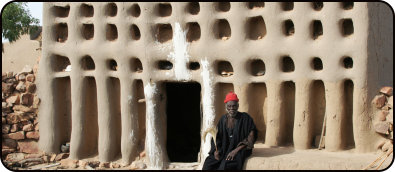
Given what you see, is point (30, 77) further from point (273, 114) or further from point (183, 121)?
point (273, 114)

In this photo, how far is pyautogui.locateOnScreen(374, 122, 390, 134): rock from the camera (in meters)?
6.40

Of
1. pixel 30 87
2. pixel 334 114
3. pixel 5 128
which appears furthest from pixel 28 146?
pixel 334 114

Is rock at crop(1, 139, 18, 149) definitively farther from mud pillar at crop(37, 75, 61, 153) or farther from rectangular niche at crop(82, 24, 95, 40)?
rectangular niche at crop(82, 24, 95, 40)

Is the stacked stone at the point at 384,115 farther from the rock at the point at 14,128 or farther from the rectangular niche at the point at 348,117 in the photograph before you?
the rock at the point at 14,128

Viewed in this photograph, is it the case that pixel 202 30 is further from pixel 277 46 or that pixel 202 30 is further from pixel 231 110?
pixel 231 110

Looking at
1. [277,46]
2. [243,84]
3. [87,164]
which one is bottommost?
[87,164]

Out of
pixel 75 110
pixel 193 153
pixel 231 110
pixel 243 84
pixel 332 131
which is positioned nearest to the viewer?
pixel 231 110

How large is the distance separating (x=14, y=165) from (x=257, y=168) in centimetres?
463

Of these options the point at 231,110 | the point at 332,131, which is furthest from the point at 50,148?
the point at 332,131

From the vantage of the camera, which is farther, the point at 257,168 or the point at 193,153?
the point at 193,153

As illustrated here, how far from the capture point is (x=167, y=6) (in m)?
7.80

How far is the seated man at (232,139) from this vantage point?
6004mm

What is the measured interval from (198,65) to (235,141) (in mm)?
2016

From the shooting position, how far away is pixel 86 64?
8.30 metres
